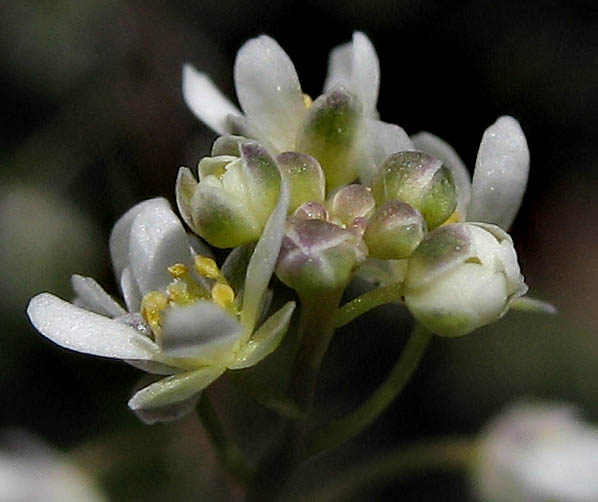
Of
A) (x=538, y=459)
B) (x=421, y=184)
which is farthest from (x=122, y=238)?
(x=538, y=459)

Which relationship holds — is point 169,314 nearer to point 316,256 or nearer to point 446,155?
point 316,256

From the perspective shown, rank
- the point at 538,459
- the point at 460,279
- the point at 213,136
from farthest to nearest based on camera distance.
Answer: the point at 213,136 < the point at 538,459 < the point at 460,279

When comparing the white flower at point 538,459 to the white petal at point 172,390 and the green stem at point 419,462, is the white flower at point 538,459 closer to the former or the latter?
the green stem at point 419,462

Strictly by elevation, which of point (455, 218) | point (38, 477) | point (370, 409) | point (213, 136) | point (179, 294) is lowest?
point (213, 136)

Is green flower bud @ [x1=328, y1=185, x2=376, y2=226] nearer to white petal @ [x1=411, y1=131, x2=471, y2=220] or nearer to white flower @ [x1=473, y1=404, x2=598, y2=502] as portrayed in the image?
white petal @ [x1=411, y1=131, x2=471, y2=220]

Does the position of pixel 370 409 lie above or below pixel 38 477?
above

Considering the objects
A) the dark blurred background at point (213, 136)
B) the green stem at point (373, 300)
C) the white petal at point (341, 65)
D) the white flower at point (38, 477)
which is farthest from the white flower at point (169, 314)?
the dark blurred background at point (213, 136)

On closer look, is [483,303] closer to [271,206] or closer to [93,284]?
[271,206]

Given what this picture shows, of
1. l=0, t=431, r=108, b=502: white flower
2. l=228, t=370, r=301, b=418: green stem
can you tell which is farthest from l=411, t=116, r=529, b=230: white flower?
l=0, t=431, r=108, b=502: white flower
